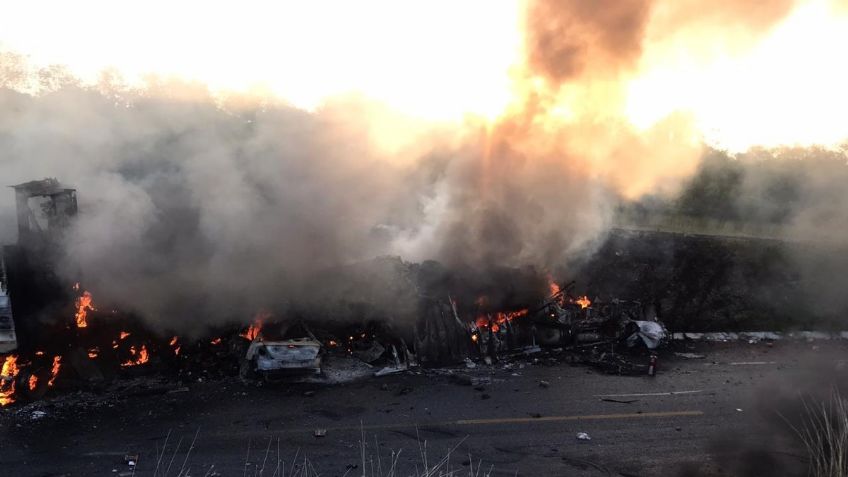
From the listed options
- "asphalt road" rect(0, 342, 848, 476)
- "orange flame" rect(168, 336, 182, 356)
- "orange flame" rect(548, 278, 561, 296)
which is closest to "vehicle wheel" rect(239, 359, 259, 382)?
"asphalt road" rect(0, 342, 848, 476)

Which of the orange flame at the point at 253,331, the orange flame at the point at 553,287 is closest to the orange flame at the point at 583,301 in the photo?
the orange flame at the point at 553,287

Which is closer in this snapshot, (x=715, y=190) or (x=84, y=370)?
(x=84, y=370)

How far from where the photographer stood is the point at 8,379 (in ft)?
29.1

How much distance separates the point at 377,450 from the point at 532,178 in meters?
7.97

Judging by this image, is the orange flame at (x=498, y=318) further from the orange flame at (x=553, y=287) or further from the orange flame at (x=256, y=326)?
the orange flame at (x=256, y=326)

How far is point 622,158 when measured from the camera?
14484 mm

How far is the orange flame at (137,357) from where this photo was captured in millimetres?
10000

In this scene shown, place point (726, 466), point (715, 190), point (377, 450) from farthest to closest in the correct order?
point (715, 190)
point (377, 450)
point (726, 466)

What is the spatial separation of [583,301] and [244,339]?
26.0 ft

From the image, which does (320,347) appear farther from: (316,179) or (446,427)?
(316,179)

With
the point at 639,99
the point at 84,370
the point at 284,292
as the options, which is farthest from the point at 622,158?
the point at 84,370

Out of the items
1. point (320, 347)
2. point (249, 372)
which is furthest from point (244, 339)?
point (320, 347)

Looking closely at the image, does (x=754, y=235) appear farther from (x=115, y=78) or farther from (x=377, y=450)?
(x=115, y=78)

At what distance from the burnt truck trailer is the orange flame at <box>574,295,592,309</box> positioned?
1078cm
